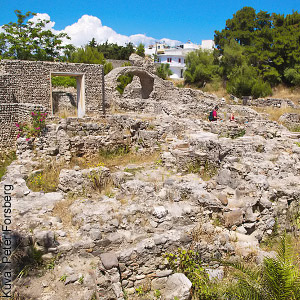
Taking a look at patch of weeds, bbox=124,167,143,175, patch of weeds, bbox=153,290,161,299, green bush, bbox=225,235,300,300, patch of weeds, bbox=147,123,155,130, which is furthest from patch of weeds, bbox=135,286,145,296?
patch of weeds, bbox=147,123,155,130

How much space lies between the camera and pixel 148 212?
18.1 feet

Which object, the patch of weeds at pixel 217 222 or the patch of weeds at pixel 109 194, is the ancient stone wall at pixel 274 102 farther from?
the patch of weeds at pixel 109 194

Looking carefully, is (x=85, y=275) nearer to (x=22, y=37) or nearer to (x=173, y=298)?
(x=173, y=298)

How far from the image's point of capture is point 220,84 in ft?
100

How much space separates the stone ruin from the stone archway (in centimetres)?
1100

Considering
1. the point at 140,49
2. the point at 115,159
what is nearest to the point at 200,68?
the point at 140,49

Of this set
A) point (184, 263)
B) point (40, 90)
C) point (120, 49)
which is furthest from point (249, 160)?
point (120, 49)

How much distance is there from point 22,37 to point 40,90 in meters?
15.7

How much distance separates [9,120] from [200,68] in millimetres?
24149

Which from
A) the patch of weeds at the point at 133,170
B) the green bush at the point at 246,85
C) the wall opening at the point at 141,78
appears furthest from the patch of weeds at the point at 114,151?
the green bush at the point at 246,85

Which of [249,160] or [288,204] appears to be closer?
[288,204]

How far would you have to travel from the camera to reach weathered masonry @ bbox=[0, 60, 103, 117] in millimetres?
13555

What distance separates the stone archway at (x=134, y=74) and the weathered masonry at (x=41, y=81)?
4.35m

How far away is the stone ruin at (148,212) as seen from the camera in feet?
14.3
